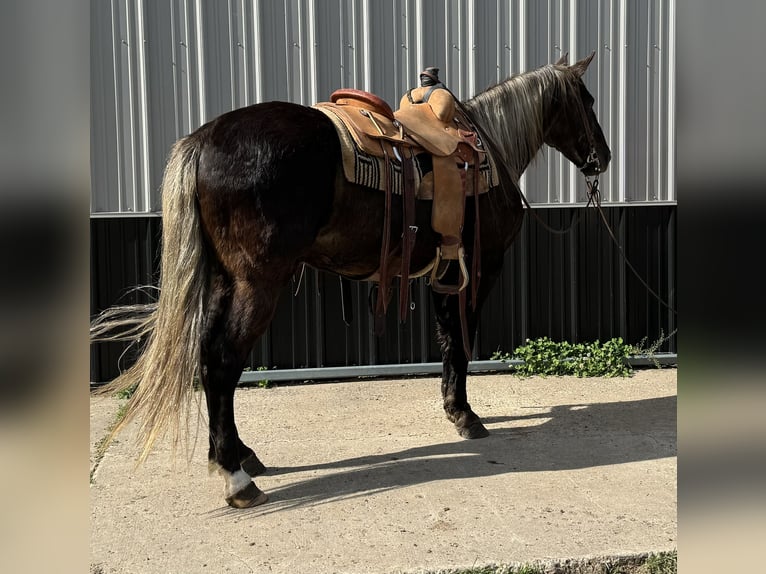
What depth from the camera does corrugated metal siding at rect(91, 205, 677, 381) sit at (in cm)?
569

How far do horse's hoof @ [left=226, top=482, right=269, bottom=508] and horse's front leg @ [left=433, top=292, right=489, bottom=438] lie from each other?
1.57 metres

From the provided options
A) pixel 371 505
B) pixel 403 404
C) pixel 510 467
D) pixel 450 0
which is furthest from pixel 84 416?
pixel 450 0

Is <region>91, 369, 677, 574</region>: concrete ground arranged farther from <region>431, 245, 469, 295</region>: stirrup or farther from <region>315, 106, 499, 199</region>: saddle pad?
<region>315, 106, 499, 199</region>: saddle pad

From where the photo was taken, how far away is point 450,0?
226 inches

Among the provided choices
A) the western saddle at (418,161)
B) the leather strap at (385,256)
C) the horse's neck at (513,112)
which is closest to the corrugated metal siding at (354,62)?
the horse's neck at (513,112)

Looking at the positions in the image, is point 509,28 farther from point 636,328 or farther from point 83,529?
point 83,529

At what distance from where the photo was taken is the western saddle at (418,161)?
3.49m

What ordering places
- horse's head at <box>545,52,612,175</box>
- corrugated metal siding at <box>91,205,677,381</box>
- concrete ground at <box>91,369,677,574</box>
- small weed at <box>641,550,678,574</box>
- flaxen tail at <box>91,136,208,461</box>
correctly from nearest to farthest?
1. small weed at <box>641,550,678,574</box>
2. concrete ground at <box>91,369,677,574</box>
3. flaxen tail at <box>91,136,208,461</box>
4. horse's head at <box>545,52,612,175</box>
5. corrugated metal siding at <box>91,205,677,381</box>

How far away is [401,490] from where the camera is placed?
3.37 metres

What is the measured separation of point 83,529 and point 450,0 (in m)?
5.83

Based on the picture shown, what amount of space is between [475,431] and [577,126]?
2.28 m

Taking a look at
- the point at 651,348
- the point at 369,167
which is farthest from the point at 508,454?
the point at 651,348

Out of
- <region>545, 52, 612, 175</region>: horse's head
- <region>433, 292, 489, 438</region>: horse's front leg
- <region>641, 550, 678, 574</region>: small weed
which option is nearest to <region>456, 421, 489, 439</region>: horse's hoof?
<region>433, 292, 489, 438</region>: horse's front leg

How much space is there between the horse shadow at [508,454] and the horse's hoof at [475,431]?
0.06 metres
